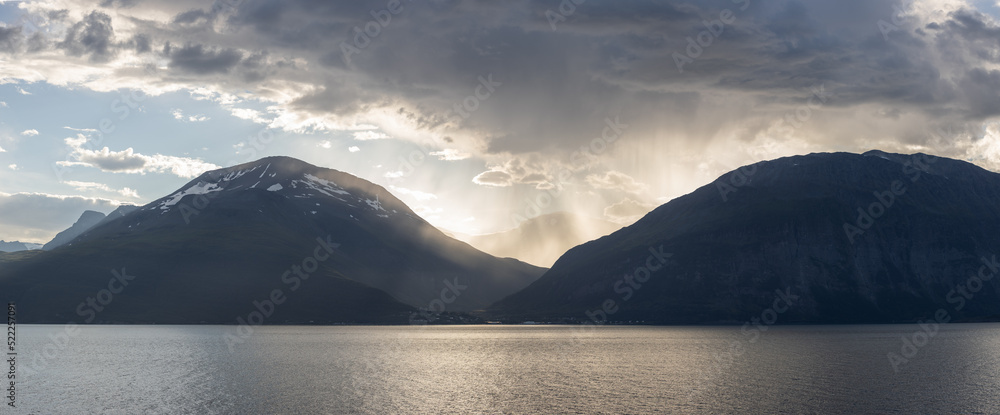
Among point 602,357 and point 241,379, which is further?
point 602,357

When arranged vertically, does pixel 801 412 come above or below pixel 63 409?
below

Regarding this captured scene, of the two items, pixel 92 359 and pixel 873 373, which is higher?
pixel 92 359

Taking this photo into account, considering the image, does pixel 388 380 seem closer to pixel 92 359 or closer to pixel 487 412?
pixel 487 412

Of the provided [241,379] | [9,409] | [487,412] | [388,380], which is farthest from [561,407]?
[9,409]

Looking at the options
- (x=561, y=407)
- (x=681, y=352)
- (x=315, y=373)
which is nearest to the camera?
(x=561, y=407)

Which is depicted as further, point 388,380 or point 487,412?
point 388,380

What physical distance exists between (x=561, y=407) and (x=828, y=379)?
5444 cm

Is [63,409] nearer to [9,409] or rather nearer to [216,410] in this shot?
[9,409]

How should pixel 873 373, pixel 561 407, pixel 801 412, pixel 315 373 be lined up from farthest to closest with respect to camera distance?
pixel 315 373, pixel 873 373, pixel 561 407, pixel 801 412

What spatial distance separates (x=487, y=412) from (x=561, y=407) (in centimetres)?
1031

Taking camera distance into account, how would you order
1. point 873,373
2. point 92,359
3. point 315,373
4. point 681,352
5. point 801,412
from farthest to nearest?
point 681,352, point 92,359, point 315,373, point 873,373, point 801,412

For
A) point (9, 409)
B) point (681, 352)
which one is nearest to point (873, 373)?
point (681, 352)

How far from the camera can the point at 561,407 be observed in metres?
98.2

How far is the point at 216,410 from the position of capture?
95000 mm
